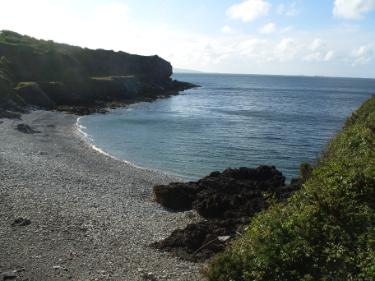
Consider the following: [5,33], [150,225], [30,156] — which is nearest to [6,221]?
[150,225]

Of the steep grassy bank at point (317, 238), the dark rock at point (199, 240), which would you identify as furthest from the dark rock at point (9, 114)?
the steep grassy bank at point (317, 238)

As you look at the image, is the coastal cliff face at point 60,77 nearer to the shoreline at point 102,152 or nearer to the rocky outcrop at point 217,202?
the shoreline at point 102,152

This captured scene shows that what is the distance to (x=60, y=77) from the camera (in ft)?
296

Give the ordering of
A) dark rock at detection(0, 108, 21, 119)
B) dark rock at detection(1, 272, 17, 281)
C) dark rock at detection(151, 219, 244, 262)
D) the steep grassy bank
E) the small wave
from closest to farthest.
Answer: the steep grassy bank < dark rock at detection(1, 272, 17, 281) < dark rock at detection(151, 219, 244, 262) < the small wave < dark rock at detection(0, 108, 21, 119)

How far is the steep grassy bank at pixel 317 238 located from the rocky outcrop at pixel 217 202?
3.56 m

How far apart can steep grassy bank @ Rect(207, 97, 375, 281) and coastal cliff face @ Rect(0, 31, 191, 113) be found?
5845 centimetres

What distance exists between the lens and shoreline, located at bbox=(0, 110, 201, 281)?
15.4 meters

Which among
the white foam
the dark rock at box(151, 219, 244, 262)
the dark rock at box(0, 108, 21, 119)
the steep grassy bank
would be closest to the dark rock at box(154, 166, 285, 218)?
the dark rock at box(151, 219, 244, 262)

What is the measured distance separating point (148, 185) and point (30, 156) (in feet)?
37.8

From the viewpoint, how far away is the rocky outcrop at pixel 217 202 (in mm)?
17766

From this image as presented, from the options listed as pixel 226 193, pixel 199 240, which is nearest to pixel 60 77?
pixel 226 193

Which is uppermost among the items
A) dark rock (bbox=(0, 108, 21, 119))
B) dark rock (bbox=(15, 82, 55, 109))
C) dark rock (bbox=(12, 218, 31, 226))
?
dark rock (bbox=(15, 82, 55, 109))

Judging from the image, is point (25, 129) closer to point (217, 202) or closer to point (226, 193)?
point (226, 193)

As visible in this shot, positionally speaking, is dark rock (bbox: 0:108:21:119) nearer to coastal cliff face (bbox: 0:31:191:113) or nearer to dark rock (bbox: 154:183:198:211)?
coastal cliff face (bbox: 0:31:191:113)
